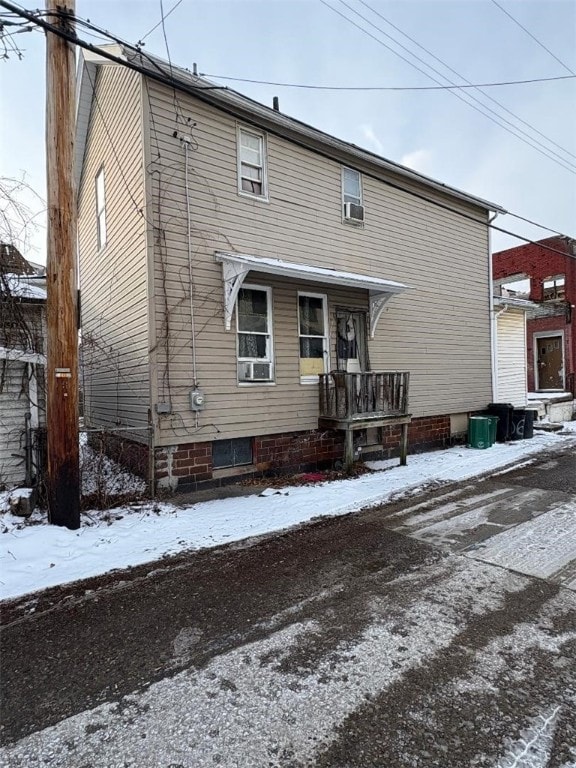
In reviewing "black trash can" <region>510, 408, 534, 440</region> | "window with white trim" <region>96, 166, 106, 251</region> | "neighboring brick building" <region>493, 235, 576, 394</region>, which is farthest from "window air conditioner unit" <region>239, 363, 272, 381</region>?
"neighboring brick building" <region>493, 235, 576, 394</region>

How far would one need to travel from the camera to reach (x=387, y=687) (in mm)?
2363

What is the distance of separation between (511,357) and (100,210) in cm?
1222

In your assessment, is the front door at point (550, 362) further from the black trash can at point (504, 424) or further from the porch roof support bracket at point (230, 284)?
the porch roof support bracket at point (230, 284)

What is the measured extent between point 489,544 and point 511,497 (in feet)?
7.15

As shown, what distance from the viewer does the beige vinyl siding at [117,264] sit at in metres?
7.04

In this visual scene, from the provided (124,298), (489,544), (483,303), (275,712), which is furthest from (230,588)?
(483,303)

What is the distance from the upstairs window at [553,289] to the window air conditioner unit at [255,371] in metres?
16.3

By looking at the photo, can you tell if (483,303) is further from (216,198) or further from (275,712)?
(275,712)

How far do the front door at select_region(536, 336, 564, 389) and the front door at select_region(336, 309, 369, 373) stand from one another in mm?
13202

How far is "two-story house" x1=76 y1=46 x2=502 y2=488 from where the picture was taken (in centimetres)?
686

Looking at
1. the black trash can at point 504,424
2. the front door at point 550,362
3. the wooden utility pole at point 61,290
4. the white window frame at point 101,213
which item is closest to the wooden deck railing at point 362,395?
the black trash can at point 504,424

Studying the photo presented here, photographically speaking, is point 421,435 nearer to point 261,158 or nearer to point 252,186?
point 252,186

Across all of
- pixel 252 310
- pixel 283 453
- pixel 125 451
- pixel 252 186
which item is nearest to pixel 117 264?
pixel 252 310

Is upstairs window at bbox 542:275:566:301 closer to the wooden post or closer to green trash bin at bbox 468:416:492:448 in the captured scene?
green trash bin at bbox 468:416:492:448
